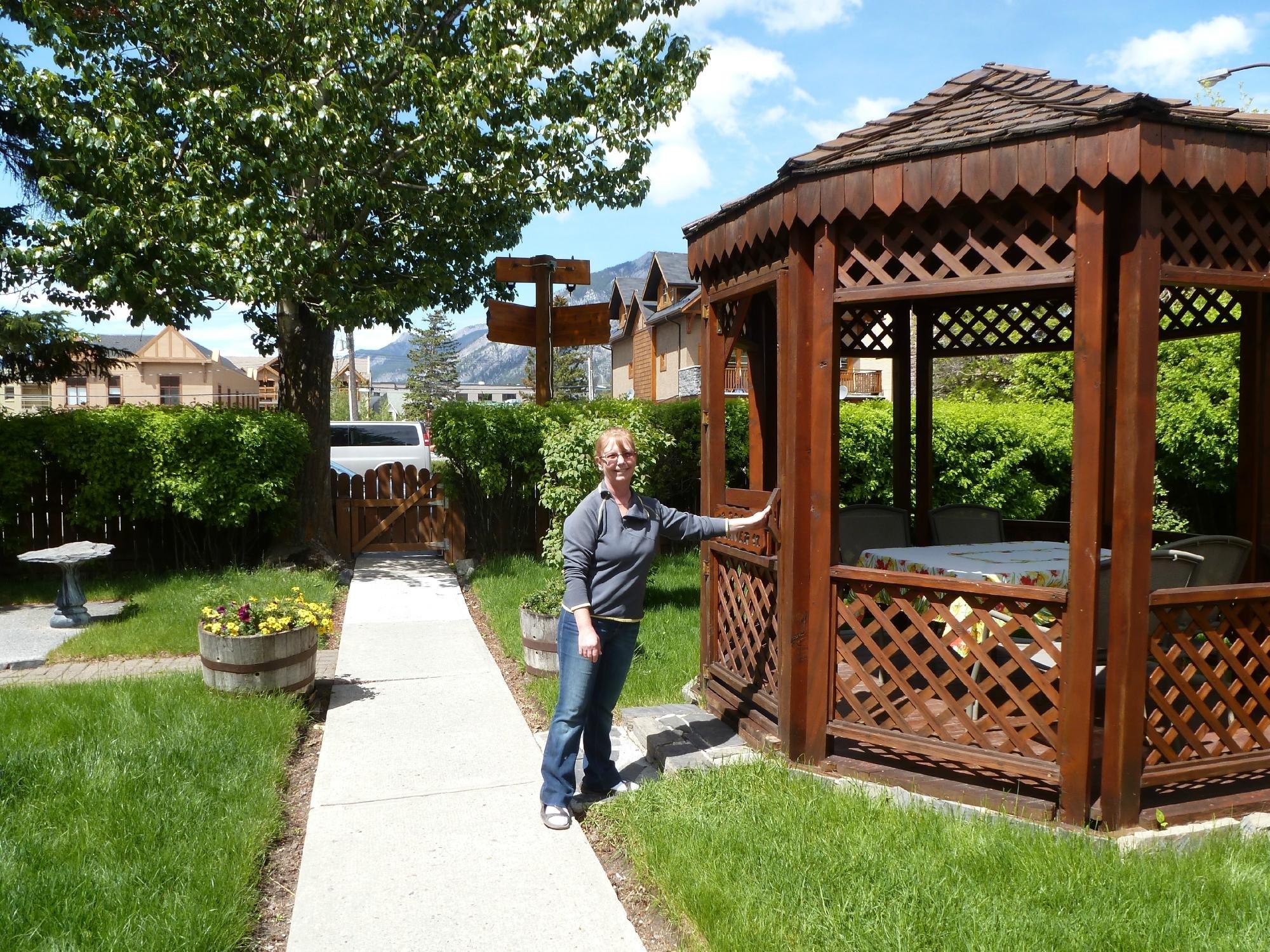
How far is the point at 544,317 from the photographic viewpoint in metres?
8.05

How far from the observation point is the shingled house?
103 ft

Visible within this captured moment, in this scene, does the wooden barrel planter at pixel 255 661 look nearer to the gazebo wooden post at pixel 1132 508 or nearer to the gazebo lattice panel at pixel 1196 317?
the gazebo wooden post at pixel 1132 508

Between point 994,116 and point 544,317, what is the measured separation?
178 inches

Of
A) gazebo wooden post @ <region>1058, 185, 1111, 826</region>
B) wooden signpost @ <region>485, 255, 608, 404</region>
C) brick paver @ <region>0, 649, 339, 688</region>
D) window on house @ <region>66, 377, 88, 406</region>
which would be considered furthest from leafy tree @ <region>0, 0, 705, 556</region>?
window on house @ <region>66, 377, 88, 406</region>

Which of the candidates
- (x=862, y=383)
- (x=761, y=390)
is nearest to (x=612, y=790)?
(x=761, y=390)

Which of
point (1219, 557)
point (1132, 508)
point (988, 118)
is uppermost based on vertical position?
point (988, 118)

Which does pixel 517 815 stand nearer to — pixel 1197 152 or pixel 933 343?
pixel 1197 152

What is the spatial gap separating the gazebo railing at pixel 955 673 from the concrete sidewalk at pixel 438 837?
159 centimetres

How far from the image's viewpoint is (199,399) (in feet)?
198

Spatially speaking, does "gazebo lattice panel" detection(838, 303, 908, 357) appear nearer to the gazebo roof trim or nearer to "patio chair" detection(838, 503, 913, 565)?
"patio chair" detection(838, 503, 913, 565)

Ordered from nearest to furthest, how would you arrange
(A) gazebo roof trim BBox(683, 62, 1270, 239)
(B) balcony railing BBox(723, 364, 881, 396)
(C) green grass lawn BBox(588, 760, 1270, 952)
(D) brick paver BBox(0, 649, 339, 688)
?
(C) green grass lawn BBox(588, 760, 1270, 952), (A) gazebo roof trim BBox(683, 62, 1270, 239), (D) brick paver BBox(0, 649, 339, 688), (B) balcony railing BBox(723, 364, 881, 396)

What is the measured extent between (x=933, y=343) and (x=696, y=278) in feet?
9.88

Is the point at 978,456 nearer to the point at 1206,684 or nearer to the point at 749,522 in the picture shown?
the point at 1206,684

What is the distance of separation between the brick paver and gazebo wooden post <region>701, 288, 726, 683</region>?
298 cm
